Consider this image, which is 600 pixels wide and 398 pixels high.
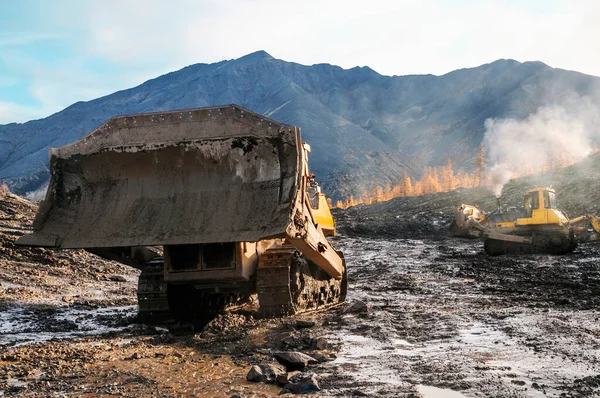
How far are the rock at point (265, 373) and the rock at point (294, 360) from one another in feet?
0.83

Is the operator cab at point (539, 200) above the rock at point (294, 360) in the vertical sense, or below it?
above

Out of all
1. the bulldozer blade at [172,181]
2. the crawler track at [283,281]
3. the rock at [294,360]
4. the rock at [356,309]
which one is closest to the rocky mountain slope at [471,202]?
the rock at [356,309]

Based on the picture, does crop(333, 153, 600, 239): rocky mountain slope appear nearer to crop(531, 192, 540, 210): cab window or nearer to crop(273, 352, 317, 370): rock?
crop(531, 192, 540, 210): cab window

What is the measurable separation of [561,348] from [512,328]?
4.19 feet

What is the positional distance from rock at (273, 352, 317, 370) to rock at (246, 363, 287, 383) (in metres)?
0.25

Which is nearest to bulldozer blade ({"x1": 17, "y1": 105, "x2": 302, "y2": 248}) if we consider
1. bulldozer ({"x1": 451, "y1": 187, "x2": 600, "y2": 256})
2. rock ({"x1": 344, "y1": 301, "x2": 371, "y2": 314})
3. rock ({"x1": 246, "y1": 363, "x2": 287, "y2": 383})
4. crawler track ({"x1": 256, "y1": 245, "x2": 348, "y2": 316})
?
crawler track ({"x1": 256, "y1": 245, "x2": 348, "y2": 316})

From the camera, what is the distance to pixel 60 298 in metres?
10.4

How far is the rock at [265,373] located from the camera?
4930 mm

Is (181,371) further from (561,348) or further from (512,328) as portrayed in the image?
(512,328)

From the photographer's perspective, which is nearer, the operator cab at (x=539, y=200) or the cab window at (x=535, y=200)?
the operator cab at (x=539, y=200)

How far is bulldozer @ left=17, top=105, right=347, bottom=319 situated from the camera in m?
6.73

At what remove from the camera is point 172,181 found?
7215 millimetres

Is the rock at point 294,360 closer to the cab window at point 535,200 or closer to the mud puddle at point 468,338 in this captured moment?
the mud puddle at point 468,338

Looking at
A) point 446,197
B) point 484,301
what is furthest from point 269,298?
point 446,197
